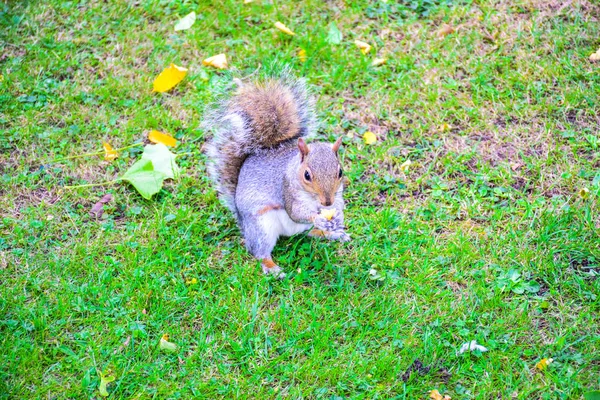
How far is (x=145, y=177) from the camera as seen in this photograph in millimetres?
3291

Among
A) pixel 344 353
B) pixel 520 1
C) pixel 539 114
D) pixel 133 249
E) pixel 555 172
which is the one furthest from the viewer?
pixel 520 1

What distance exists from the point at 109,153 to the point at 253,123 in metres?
0.88

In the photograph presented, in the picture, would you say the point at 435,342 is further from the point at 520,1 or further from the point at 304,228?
the point at 520,1

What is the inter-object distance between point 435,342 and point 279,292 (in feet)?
2.20

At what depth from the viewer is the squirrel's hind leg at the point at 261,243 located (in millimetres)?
2947

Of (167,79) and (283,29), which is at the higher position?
(283,29)

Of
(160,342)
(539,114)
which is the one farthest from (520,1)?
(160,342)

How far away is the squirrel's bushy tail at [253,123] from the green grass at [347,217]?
0.24m

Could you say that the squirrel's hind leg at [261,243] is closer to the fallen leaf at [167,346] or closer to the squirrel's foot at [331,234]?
the squirrel's foot at [331,234]

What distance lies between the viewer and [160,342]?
2686 millimetres

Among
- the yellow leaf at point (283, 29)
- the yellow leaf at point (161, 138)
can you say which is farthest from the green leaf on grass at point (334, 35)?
the yellow leaf at point (161, 138)

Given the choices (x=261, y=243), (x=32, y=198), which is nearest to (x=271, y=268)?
(x=261, y=243)

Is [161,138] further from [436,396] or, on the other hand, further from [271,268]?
[436,396]

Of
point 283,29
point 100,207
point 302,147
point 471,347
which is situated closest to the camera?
point 471,347
